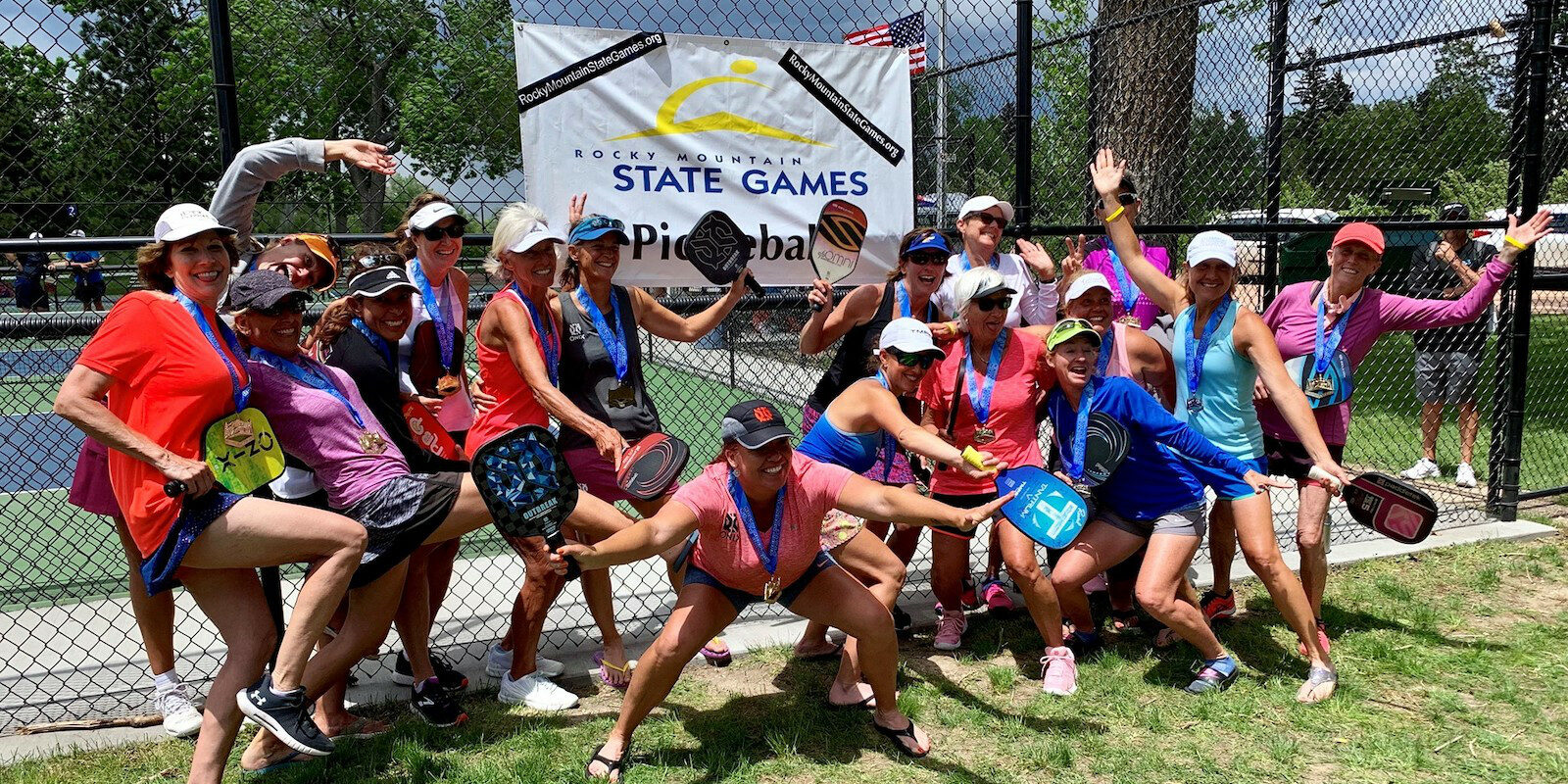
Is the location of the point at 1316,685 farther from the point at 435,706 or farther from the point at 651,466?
the point at 435,706

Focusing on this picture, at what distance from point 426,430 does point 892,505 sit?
5.68 ft

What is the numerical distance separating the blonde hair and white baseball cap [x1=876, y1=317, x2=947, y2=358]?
1337 millimetres

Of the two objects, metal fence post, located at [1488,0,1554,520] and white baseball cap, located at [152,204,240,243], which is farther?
metal fence post, located at [1488,0,1554,520]

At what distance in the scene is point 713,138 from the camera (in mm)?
4883

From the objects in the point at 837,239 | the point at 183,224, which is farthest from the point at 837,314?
the point at 183,224

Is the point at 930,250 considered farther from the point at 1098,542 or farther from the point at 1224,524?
the point at 1224,524

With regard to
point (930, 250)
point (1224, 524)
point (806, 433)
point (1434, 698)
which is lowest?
point (1434, 698)

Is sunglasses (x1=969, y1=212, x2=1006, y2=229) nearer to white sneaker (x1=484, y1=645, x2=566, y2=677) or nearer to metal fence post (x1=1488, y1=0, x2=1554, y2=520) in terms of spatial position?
white sneaker (x1=484, y1=645, x2=566, y2=677)

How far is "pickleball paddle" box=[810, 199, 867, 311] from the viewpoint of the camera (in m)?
5.11

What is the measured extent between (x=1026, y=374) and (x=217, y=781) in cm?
323

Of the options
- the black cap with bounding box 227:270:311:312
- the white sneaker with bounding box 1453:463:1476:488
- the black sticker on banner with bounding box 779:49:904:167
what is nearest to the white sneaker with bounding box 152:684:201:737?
the black cap with bounding box 227:270:311:312

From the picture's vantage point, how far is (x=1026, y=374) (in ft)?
14.4

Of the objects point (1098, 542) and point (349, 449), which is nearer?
point (349, 449)

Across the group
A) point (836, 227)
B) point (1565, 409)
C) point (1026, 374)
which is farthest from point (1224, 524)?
point (1565, 409)
